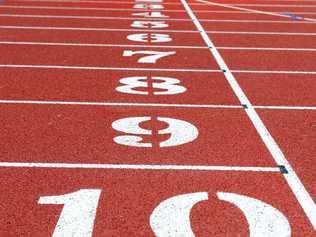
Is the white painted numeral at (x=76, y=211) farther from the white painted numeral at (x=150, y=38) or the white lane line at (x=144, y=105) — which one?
the white painted numeral at (x=150, y=38)

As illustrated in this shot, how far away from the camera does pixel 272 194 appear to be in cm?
429

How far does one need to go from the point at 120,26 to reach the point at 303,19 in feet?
14.5

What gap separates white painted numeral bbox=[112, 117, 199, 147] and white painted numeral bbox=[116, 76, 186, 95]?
3.49 feet

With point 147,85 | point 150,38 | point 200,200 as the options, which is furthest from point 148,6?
point 200,200

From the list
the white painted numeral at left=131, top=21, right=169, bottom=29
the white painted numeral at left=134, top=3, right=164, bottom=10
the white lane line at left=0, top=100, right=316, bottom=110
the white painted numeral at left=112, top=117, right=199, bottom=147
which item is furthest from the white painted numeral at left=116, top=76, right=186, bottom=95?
the white painted numeral at left=134, top=3, right=164, bottom=10

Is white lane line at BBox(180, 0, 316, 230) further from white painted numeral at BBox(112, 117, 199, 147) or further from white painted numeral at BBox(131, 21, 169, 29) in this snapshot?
white painted numeral at BBox(131, 21, 169, 29)

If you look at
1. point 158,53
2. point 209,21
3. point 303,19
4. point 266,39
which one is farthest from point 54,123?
point 303,19

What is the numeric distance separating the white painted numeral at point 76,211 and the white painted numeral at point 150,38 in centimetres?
644

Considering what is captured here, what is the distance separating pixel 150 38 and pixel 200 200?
684cm

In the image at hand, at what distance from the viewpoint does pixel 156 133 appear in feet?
18.3

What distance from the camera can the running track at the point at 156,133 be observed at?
3.92 meters

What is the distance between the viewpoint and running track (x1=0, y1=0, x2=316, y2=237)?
12.9 feet

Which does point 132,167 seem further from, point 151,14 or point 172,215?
point 151,14

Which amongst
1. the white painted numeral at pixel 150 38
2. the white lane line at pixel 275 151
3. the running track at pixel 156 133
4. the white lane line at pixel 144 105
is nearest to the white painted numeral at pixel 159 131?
the running track at pixel 156 133
